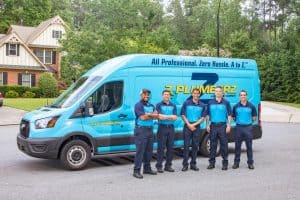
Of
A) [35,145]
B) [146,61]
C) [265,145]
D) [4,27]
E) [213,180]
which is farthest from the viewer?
[4,27]

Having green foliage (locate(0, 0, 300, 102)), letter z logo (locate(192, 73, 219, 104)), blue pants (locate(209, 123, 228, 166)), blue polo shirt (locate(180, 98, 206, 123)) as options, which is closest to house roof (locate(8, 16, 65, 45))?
green foliage (locate(0, 0, 300, 102))

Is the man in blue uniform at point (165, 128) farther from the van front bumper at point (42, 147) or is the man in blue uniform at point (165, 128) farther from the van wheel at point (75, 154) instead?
the van front bumper at point (42, 147)

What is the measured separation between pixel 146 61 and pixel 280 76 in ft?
114

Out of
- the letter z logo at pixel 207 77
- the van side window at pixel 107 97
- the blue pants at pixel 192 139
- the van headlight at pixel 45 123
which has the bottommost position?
the blue pants at pixel 192 139

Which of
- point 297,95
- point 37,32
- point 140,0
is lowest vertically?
point 297,95

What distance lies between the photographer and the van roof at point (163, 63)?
1167cm

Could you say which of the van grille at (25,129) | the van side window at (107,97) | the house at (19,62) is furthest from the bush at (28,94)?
the van side window at (107,97)

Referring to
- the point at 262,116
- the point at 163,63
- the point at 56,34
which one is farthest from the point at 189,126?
the point at 56,34

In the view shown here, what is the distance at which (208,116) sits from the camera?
11312 millimetres

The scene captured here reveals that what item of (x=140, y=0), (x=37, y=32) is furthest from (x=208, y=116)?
(x=140, y=0)

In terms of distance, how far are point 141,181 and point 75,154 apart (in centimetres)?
184

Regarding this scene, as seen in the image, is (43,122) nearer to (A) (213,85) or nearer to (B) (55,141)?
(B) (55,141)

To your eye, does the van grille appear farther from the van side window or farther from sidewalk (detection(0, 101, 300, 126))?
sidewalk (detection(0, 101, 300, 126))

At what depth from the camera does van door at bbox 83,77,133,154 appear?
11.2 meters
